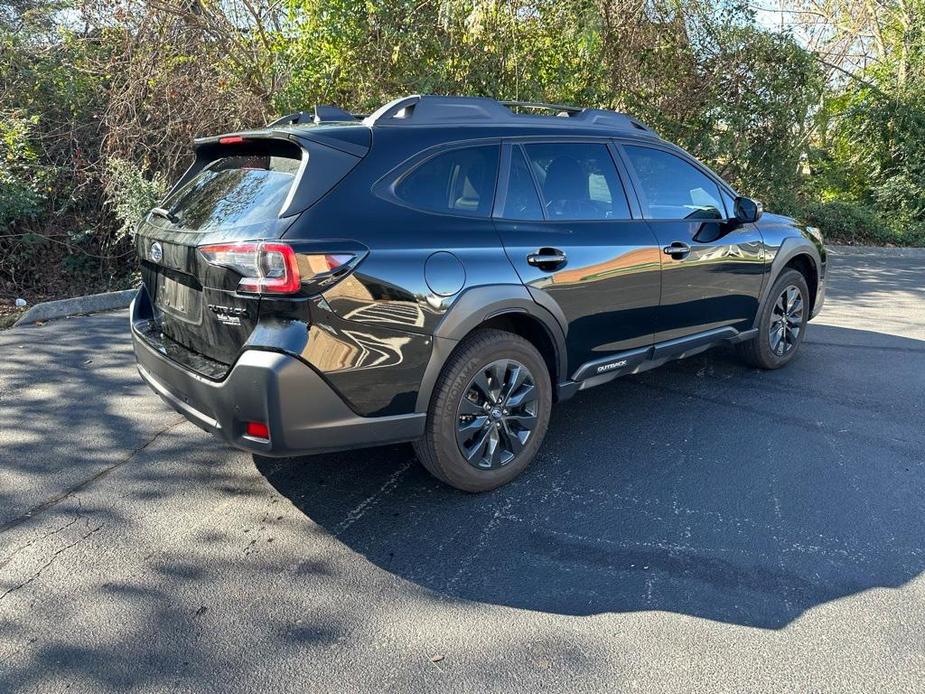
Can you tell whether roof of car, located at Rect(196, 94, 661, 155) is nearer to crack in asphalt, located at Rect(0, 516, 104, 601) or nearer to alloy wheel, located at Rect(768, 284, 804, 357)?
crack in asphalt, located at Rect(0, 516, 104, 601)

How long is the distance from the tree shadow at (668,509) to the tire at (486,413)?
0.53 ft

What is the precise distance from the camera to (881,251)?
1216 cm

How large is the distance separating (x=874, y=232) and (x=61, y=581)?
1396cm

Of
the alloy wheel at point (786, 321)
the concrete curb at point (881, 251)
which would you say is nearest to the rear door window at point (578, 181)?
the alloy wheel at point (786, 321)

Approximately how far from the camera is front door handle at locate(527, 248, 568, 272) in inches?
138

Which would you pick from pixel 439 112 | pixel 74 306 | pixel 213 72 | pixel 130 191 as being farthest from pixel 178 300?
pixel 213 72

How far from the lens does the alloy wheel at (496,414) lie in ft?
11.1

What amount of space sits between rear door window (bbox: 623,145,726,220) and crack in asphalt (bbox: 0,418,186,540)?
10.5 feet

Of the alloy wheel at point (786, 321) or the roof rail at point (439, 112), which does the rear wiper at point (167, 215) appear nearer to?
the roof rail at point (439, 112)

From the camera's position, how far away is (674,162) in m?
4.60

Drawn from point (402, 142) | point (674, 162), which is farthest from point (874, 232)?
A: point (402, 142)

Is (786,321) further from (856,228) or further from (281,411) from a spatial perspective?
(856,228)

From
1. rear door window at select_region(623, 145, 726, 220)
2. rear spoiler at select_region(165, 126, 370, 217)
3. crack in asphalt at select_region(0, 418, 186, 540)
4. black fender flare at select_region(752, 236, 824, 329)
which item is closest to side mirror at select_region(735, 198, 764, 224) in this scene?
rear door window at select_region(623, 145, 726, 220)

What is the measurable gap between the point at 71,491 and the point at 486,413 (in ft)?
6.85
